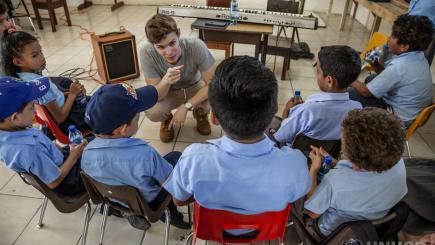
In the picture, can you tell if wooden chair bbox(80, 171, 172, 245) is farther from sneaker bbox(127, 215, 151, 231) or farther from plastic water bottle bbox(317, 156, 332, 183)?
plastic water bottle bbox(317, 156, 332, 183)

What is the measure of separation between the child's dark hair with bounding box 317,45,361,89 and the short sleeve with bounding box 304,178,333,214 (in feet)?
1.94

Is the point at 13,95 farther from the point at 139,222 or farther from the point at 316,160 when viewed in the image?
the point at 316,160

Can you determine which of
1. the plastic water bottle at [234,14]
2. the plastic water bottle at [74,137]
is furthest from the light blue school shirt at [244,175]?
the plastic water bottle at [234,14]

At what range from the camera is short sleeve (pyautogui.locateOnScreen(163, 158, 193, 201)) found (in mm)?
905

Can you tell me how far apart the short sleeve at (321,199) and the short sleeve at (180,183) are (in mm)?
474

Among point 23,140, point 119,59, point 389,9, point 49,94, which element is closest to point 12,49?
point 49,94

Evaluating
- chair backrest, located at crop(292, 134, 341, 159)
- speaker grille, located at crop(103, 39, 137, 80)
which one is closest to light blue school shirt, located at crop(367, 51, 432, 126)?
chair backrest, located at crop(292, 134, 341, 159)

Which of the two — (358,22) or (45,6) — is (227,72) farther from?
(358,22)

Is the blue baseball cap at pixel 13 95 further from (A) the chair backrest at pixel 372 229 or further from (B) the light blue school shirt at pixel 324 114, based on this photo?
(A) the chair backrest at pixel 372 229

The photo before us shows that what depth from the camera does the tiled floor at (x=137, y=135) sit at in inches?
62.2

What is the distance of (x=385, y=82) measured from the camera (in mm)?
1831

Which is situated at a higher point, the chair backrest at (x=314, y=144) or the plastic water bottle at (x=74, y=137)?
the chair backrest at (x=314, y=144)

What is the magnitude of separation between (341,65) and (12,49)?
176 centimetres

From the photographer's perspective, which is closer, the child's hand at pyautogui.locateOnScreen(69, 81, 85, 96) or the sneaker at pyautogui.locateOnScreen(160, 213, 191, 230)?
the sneaker at pyautogui.locateOnScreen(160, 213, 191, 230)
